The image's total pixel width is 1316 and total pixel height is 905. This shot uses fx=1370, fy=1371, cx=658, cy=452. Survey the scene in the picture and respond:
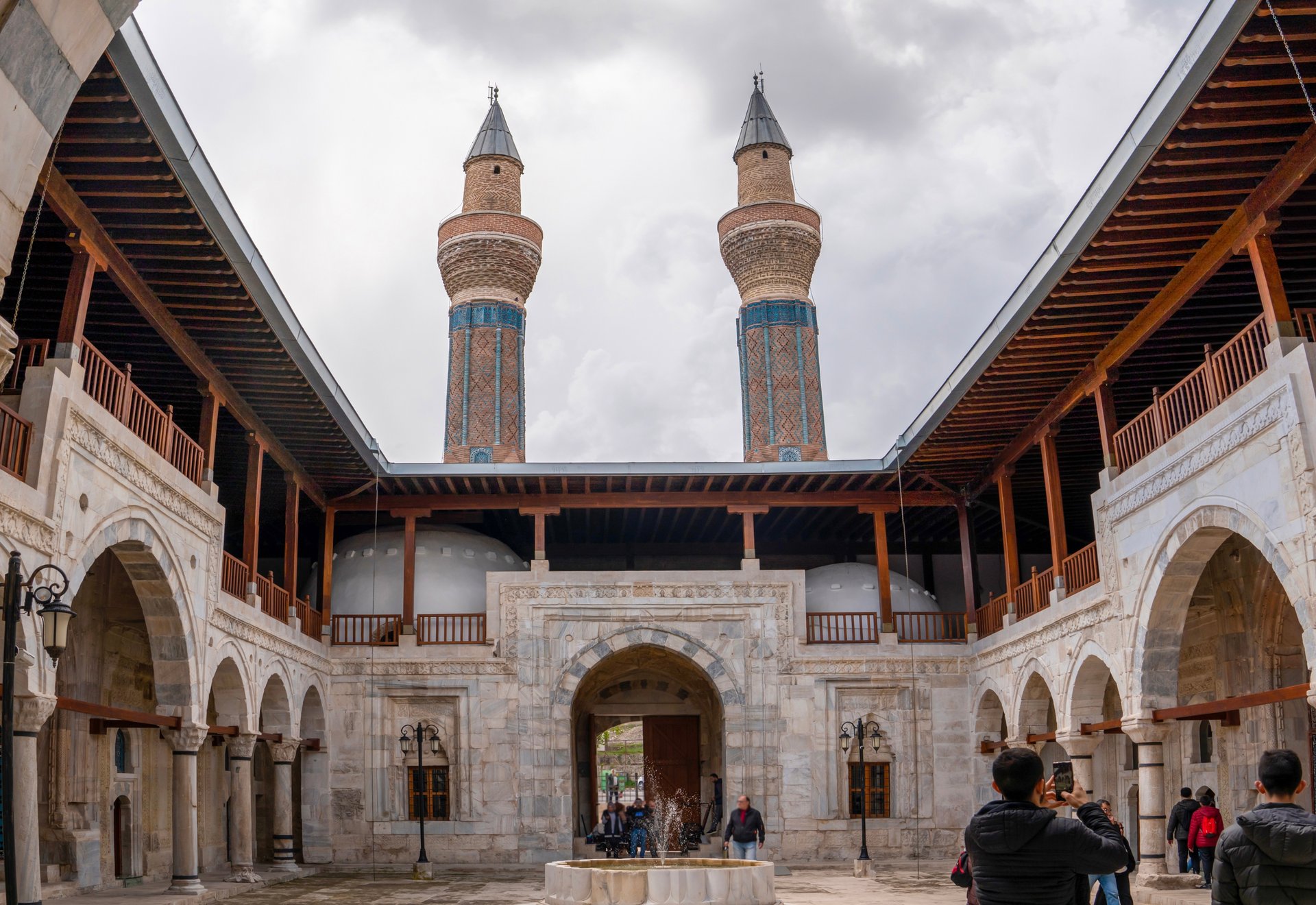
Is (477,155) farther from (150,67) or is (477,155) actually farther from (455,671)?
(150,67)

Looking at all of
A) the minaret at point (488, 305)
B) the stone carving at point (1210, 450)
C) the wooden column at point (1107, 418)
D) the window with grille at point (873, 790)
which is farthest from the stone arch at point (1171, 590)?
the minaret at point (488, 305)

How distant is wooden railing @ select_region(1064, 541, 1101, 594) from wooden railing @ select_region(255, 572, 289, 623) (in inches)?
381

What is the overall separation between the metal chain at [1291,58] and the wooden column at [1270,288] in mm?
1377

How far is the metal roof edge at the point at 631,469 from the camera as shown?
19.6m

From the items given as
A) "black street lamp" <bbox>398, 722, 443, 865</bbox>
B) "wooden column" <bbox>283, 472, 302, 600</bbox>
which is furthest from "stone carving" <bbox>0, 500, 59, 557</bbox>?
"black street lamp" <bbox>398, 722, 443, 865</bbox>

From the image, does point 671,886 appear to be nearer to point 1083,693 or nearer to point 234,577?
point 1083,693

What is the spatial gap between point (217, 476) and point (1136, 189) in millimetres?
14382

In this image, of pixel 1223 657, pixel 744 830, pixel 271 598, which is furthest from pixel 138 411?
pixel 1223 657

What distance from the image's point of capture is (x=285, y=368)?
48.4 ft

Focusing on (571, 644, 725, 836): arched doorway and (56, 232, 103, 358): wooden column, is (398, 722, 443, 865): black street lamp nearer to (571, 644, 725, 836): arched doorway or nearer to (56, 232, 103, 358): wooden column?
(571, 644, 725, 836): arched doorway

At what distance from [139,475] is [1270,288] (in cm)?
959

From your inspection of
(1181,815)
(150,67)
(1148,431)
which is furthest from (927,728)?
(150,67)

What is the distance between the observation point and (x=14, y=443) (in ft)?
32.3

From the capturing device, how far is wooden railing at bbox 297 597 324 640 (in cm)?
1903
